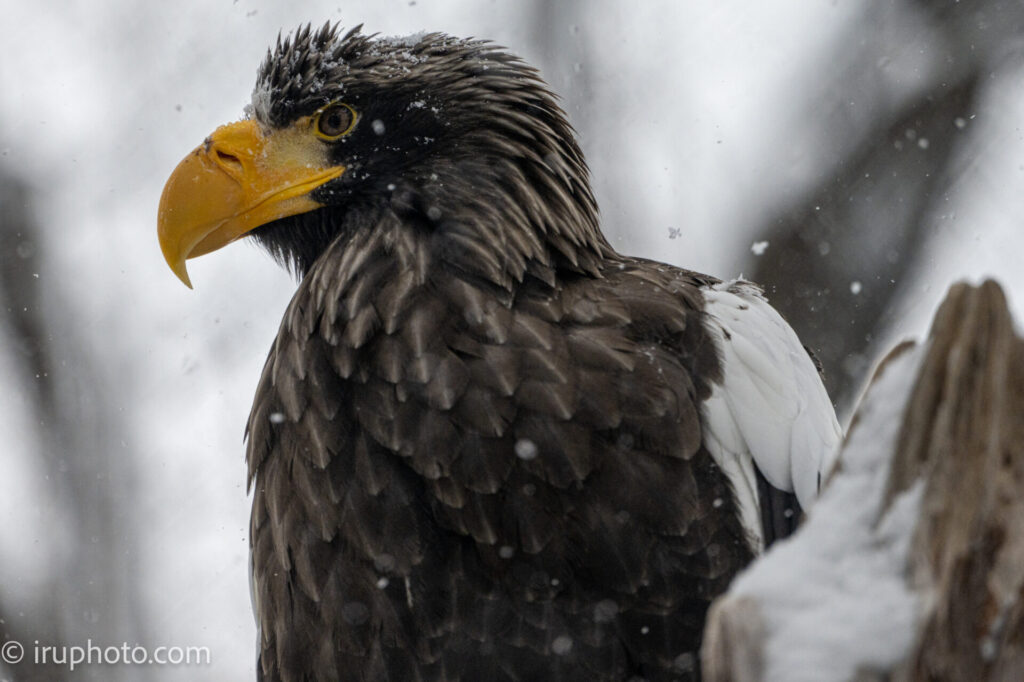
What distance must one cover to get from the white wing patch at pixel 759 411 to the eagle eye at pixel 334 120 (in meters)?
1.05

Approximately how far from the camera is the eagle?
2311 millimetres

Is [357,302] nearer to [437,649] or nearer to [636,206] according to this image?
[437,649]

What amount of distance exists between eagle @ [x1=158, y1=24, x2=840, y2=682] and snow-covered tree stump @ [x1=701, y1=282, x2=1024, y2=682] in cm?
103

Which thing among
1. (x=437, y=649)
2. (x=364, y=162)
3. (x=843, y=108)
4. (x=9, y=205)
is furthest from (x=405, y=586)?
(x=9, y=205)

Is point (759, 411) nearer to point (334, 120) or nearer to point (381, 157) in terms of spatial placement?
point (381, 157)

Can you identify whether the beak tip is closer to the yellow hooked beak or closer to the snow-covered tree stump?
the yellow hooked beak

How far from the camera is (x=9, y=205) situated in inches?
261

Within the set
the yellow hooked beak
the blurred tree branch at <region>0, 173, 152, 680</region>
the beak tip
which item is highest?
the yellow hooked beak

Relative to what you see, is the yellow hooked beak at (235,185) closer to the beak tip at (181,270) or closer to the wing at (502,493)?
the beak tip at (181,270)

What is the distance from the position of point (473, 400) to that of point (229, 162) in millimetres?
1014

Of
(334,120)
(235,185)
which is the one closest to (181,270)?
(235,185)

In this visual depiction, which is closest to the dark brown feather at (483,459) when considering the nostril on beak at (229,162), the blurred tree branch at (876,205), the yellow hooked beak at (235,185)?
the yellow hooked beak at (235,185)

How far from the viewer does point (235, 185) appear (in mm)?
2842

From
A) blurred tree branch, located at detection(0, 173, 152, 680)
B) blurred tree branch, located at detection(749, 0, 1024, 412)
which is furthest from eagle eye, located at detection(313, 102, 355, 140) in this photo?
blurred tree branch, located at detection(0, 173, 152, 680)
